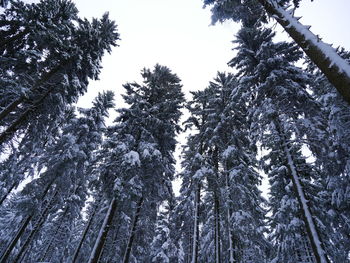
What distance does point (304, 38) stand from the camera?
541cm

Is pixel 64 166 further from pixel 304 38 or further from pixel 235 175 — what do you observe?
pixel 304 38

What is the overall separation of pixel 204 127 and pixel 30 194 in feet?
47.5

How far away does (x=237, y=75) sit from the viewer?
44.0ft

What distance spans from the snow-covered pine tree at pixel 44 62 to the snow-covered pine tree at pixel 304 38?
29.8ft

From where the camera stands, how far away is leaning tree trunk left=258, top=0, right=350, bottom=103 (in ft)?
13.1

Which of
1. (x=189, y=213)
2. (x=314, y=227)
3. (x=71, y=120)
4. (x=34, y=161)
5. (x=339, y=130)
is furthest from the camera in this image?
(x=71, y=120)

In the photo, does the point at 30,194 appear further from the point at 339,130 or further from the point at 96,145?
the point at 339,130

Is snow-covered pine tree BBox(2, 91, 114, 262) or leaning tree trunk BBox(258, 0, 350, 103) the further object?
snow-covered pine tree BBox(2, 91, 114, 262)

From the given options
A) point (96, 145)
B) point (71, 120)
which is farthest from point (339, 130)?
point (71, 120)

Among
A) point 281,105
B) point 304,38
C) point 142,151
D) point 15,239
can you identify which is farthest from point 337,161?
point 15,239

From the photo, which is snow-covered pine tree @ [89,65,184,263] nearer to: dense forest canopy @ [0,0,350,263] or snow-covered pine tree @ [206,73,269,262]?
dense forest canopy @ [0,0,350,263]

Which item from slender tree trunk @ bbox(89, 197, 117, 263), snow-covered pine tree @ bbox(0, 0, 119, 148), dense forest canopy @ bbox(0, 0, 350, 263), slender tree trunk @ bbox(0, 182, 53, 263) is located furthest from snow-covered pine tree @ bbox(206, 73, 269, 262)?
slender tree trunk @ bbox(0, 182, 53, 263)

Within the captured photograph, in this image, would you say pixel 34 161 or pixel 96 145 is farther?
pixel 96 145

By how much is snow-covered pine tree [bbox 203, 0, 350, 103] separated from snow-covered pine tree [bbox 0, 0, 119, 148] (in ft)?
29.8
